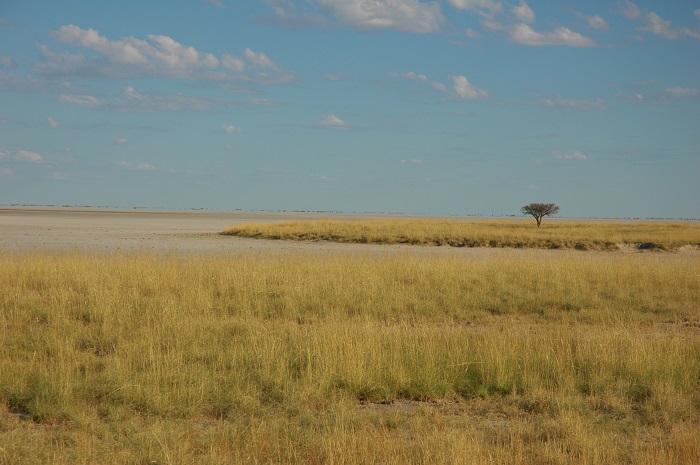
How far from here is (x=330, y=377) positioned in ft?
28.7

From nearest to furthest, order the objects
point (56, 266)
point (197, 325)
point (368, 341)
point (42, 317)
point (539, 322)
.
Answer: point (368, 341)
point (197, 325)
point (42, 317)
point (539, 322)
point (56, 266)

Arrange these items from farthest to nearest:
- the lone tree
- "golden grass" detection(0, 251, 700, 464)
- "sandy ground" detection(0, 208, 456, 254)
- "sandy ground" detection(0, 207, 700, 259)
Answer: the lone tree, "sandy ground" detection(0, 208, 456, 254), "sandy ground" detection(0, 207, 700, 259), "golden grass" detection(0, 251, 700, 464)

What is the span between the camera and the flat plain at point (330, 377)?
655 centimetres

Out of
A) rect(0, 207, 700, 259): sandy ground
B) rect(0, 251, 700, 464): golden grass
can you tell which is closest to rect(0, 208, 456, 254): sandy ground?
rect(0, 207, 700, 259): sandy ground

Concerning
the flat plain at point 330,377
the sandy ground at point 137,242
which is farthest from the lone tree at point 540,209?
the flat plain at point 330,377

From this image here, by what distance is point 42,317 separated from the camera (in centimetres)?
1309

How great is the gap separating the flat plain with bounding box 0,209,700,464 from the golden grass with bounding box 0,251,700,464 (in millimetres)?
32

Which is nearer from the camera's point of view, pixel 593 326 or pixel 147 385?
pixel 147 385

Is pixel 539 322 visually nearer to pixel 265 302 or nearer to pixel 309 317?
pixel 309 317

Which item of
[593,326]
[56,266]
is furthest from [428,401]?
[56,266]

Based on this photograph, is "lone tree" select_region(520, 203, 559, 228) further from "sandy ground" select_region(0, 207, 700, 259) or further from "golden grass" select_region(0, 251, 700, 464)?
"golden grass" select_region(0, 251, 700, 464)

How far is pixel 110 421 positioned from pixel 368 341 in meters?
3.97

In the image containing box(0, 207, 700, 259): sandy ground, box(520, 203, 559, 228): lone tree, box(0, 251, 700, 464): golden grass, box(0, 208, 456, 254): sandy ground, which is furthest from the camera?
box(520, 203, 559, 228): lone tree

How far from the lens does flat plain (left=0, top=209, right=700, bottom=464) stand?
655 centimetres
